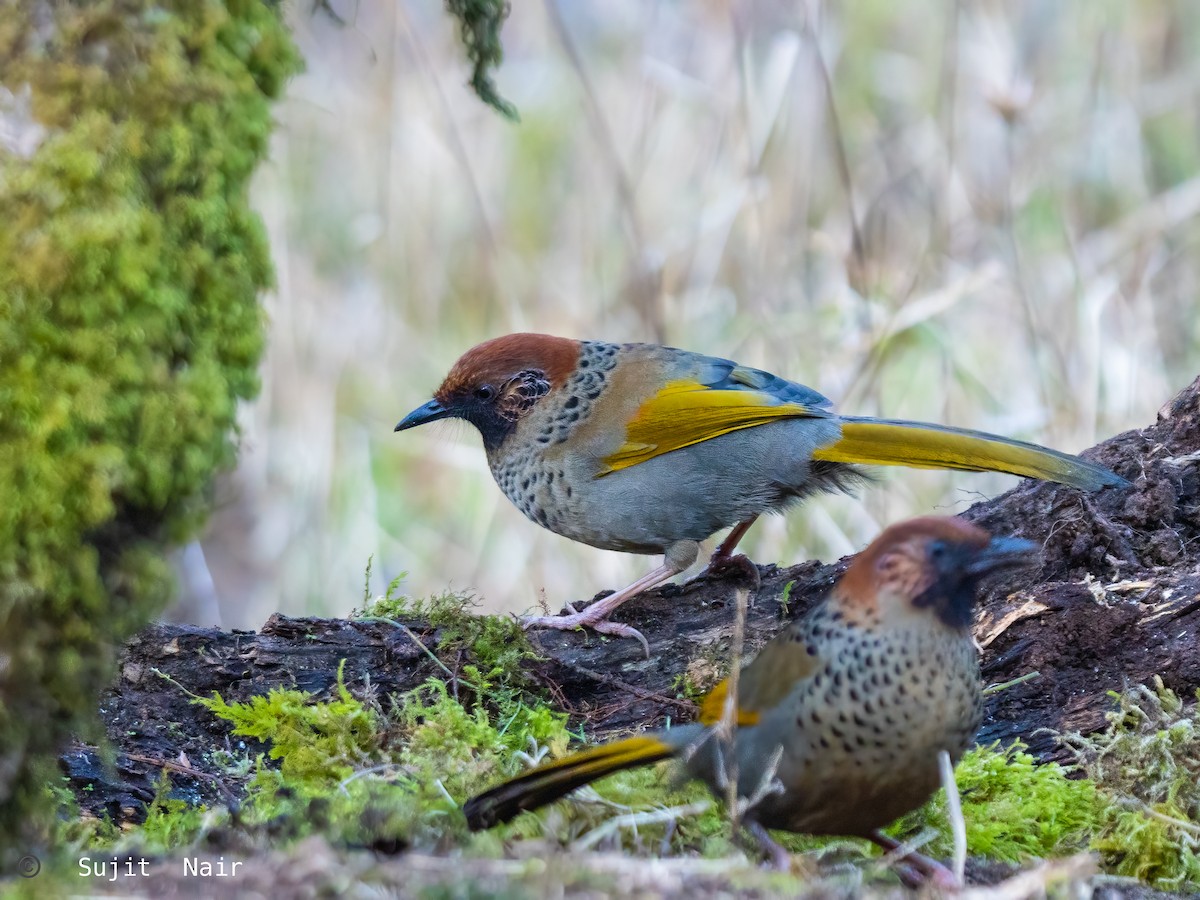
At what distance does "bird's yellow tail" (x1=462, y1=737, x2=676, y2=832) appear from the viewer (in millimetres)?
2477

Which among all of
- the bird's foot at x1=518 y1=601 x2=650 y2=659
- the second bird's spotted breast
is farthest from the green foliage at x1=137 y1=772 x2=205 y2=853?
the bird's foot at x1=518 y1=601 x2=650 y2=659

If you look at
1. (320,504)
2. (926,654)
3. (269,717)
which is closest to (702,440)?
(269,717)

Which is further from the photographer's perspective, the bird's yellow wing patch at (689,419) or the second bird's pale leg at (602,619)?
the bird's yellow wing patch at (689,419)

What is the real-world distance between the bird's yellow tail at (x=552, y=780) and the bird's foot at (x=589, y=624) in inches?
60.9

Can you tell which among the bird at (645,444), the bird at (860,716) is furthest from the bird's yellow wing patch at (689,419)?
the bird at (860,716)

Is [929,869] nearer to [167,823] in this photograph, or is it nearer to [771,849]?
[771,849]

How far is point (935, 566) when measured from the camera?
2.52m

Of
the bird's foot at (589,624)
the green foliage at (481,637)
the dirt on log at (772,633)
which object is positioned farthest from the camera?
the bird's foot at (589,624)

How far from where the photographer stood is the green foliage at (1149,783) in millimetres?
2791

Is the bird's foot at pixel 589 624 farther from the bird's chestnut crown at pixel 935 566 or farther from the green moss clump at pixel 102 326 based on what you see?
the green moss clump at pixel 102 326

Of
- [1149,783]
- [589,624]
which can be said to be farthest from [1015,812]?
[589,624]

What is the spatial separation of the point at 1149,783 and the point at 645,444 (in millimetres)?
2193

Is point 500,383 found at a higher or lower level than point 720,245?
lower

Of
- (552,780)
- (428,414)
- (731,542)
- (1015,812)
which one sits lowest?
(1015,812)
